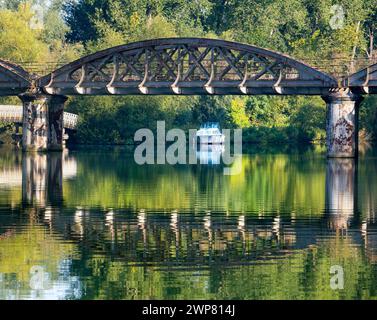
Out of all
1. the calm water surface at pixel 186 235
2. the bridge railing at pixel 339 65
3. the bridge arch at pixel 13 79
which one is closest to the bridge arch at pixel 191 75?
the bridge arch at pixel 13 79

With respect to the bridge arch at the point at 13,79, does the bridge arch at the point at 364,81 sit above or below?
below

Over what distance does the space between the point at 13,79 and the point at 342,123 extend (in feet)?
84.4

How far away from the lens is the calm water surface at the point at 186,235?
2964cm

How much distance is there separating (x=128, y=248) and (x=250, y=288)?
277 inches

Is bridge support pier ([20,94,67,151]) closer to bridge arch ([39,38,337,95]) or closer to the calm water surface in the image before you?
bridge arch ([39,38,337,95])

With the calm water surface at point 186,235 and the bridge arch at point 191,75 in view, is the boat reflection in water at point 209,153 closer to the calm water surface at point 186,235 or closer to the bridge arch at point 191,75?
the bridge arch at point 191,75

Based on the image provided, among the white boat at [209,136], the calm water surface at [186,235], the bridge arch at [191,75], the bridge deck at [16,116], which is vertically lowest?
the calm water surface at [186,235]

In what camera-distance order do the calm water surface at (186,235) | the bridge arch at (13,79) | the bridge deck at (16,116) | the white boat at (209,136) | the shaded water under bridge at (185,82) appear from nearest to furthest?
the calm water surface at (186,235) < the shaded water under bridge at (185,82) < the bridge arch at (13,79) < the bridge deck at (16,116) < the white boat at (209,136)

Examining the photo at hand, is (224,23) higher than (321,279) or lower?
higher

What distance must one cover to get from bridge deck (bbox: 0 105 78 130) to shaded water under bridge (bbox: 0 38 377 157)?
13746mm

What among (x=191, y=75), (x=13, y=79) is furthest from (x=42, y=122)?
(x=191, y=75)
